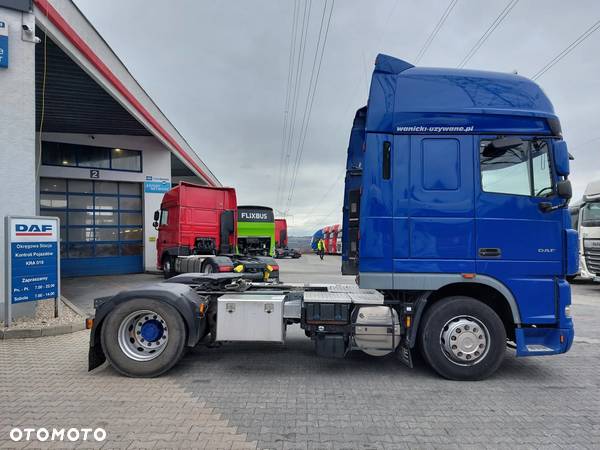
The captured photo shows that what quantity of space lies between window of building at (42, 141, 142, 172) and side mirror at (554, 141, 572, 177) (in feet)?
52.7

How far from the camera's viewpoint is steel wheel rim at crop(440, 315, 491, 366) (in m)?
4.30

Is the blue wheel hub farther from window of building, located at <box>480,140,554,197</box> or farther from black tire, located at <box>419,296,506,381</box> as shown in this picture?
window of building, located at <box>480,140,554,197</box>

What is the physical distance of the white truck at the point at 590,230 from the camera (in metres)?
12.7

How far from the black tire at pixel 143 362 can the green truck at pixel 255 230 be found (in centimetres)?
1474

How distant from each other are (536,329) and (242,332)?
3.45 meters

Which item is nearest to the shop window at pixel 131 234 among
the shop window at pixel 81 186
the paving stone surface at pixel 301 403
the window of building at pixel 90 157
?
the shop window at pixel 81 186

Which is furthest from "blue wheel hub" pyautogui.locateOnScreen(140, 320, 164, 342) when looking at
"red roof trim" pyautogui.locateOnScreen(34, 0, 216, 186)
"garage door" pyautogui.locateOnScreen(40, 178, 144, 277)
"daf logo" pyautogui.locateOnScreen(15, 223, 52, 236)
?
"garage door" pyautogui.locateOnScreen(40, 178, 144, 277)

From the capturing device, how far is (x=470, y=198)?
4336 mm

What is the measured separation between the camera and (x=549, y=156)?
430 centimetres

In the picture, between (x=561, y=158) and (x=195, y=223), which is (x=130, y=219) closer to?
(x=195, y=223)

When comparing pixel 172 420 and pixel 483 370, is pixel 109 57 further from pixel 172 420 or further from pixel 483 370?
pixel 483 370

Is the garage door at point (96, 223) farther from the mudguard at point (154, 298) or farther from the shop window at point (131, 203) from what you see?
the mudguard at point (154, 298)

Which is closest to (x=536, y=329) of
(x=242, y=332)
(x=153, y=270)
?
(x=242, y=332)

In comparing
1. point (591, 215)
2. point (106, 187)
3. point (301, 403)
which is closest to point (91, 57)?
point (106, 187)
